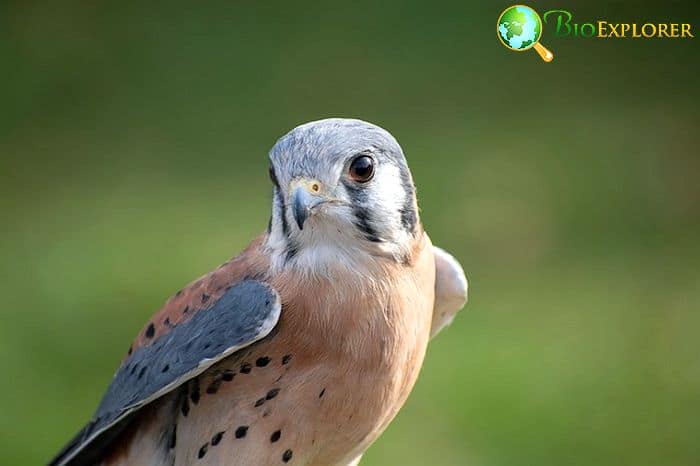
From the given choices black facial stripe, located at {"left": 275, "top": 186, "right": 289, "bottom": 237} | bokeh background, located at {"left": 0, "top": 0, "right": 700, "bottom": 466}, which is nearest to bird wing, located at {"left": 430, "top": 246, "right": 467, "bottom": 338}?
black facial stripe, located at {"left": 275, "top": 186, "right": 289, "bottom": 237}

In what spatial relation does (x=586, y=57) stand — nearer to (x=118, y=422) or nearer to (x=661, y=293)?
(x=661, y=293)

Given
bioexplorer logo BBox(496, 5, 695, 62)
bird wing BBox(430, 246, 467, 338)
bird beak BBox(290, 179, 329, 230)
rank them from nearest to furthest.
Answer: bird beak BBox(290, 179, 329, 230) < bird wing BBox(430, 246, 467, 338) < bioexplorer logo BBox(496, 5, 695, 62)

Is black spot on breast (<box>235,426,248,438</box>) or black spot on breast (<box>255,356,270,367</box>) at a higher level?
black spot on breast (<box>255,356,270,367</box>)

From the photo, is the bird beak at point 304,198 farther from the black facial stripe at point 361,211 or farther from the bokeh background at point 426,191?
the bokeh background at point 426,191

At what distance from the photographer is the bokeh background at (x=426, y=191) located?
511 centimetres

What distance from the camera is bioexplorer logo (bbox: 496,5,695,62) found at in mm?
6082

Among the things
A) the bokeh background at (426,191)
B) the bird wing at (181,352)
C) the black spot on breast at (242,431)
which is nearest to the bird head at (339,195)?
the bird wing at (181,352)

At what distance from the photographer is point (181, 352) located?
107 inches

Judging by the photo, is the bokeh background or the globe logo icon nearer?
the bokeh background

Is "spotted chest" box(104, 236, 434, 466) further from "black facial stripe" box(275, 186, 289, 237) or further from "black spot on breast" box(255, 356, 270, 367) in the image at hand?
"black facial stripe" box(275, 186, 289, 237)

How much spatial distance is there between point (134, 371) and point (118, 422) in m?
0.13

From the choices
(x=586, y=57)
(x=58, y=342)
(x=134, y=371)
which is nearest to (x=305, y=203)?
(x=134, y=371)

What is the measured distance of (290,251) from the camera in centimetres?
272

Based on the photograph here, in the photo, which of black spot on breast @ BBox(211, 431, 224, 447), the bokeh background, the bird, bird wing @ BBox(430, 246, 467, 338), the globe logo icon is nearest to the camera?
the bird
